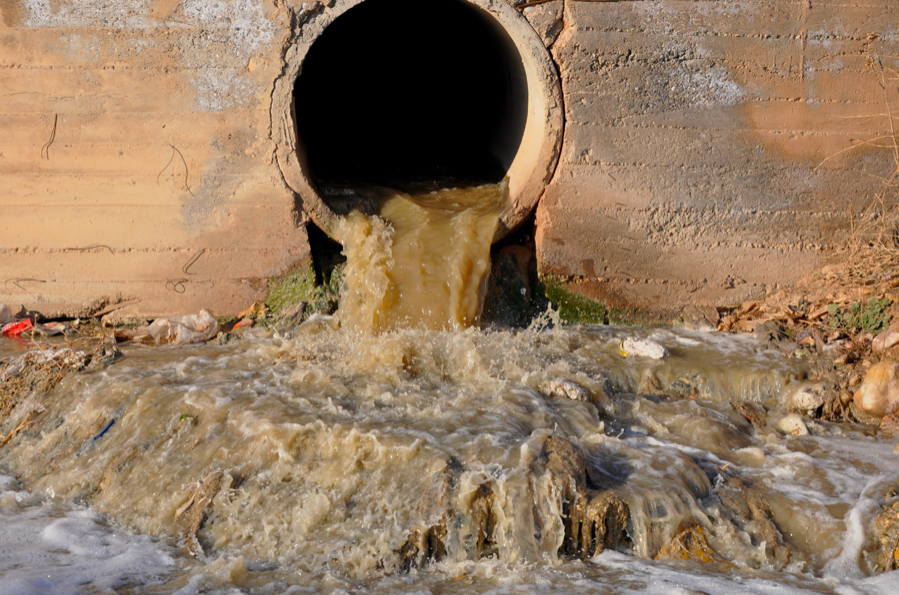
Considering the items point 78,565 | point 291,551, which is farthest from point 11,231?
point 291,551

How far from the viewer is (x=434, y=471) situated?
343 cm

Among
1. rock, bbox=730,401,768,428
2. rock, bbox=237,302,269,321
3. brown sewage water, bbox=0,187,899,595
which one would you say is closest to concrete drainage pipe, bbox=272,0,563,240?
rock, bbox=237,302,269,321

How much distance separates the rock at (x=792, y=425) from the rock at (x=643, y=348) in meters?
0.87

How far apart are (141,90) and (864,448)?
526cm

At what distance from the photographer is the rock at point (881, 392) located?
176 inches

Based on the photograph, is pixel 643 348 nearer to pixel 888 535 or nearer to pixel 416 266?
pixel 416 266

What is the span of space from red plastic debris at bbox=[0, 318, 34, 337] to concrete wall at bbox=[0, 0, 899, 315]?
190 millimetres

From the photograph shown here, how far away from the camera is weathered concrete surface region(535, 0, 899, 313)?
5410mm

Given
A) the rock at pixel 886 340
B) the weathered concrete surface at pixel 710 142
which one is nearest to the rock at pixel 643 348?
the weathered concrete surface at pixel 710 142

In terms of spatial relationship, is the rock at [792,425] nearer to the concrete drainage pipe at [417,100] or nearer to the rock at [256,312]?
the concrete drainage pipe at [417,100]

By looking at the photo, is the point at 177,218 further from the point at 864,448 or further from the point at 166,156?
the point at 864,448

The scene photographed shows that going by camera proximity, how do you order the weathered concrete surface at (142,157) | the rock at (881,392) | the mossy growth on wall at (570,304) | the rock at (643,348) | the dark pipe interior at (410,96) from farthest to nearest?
the dark pipe interior at (410,96) → the mossy growth on wall at (570,304) → the weathered concrete surface at (142,157) → the rock at (643,348) → the rock at (881,392)

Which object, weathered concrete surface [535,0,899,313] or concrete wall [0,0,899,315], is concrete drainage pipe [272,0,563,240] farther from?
weathered concrete surface [535,0,899,313]

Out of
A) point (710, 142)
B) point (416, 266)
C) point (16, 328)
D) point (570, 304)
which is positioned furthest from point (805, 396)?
point (16, 328)
